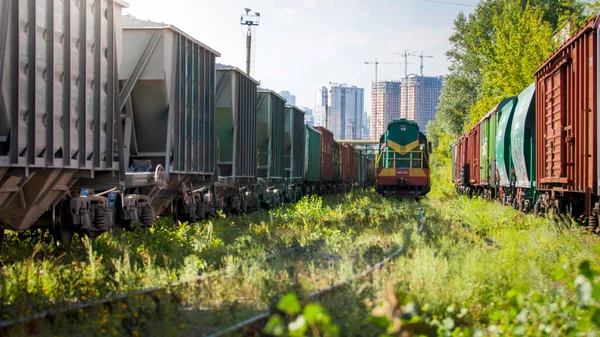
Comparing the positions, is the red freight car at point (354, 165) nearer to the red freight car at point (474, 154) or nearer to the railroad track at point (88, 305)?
the red freight car at point (474, 154)

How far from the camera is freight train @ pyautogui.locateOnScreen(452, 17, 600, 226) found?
1027cm

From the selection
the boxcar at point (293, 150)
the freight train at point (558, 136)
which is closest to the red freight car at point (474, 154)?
the freight train at point (558, 136)

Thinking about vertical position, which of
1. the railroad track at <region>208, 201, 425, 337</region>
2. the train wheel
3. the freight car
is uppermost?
the freight car

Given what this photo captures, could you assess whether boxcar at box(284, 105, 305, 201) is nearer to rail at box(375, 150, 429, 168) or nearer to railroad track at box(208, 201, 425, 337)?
rail at box(375, 150, 429, 168)

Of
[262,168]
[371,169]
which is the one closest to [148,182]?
[262,168]

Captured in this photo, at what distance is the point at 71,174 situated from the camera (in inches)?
386

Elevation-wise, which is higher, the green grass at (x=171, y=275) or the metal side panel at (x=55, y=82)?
the metal side panel at (x=55, y=82)

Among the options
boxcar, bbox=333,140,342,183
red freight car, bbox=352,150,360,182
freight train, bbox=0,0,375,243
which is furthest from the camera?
red freight car, bbox=352,150,360,182

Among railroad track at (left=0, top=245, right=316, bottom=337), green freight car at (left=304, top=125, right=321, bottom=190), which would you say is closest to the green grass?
railroad track at (left=0, top=245, right=316, bottom=337)

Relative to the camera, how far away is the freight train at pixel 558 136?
10273 mm

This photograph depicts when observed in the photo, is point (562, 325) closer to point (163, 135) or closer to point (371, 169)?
point (163, 135)

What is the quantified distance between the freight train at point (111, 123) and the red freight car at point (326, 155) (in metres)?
14.2

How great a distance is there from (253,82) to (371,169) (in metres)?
48.9

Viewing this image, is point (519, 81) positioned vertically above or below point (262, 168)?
above
